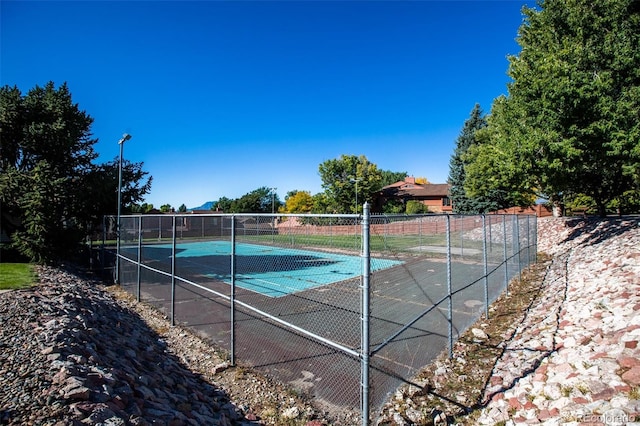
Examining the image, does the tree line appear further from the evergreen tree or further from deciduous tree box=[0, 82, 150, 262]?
the evergreen tree

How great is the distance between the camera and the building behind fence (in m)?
4.37

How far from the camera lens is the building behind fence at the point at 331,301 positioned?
4.37m

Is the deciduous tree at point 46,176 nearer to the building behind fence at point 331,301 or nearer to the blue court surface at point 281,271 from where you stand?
the building behind fence at point 331,301

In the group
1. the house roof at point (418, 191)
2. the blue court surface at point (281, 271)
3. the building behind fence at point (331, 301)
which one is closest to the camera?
the building behind fence at point (331, 301)

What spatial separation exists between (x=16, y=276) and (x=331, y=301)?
8.72 metres

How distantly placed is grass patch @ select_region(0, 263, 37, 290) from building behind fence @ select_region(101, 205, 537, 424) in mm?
2461

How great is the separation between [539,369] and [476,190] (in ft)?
79.9

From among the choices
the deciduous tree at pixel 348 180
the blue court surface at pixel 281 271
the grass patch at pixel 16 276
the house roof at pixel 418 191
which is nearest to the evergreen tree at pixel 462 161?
the deciduous tree at pixel 348 180

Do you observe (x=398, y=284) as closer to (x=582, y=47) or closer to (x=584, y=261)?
(x=584, y=261)

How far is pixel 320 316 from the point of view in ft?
25.1

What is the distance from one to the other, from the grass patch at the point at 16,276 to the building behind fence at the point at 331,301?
2.46 m

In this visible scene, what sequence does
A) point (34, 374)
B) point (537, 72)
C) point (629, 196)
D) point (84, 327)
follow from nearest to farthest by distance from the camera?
point (34, 374), point (84, 327), point (537, 72), point (629, 196)

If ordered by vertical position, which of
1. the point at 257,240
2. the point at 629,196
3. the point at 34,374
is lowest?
the point at 34,374

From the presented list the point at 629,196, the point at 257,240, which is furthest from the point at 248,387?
the point at 629,196
